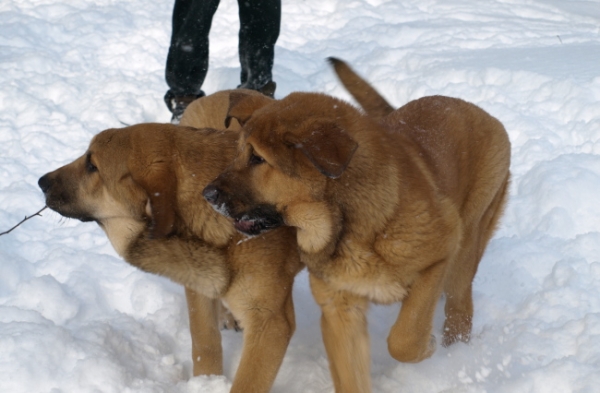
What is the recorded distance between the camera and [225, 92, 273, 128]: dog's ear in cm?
362

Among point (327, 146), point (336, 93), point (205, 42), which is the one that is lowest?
point (336, 93)

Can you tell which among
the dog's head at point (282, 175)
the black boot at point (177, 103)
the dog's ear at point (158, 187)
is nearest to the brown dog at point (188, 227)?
the dog's ear at point (158, 187)

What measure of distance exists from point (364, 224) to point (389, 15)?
25.8 feet

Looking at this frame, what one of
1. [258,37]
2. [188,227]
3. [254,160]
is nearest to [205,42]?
[258,37]

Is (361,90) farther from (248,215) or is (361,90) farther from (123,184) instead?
(123,184)

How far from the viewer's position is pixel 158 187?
331 cm

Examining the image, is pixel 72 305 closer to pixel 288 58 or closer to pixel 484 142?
pixel 484 142

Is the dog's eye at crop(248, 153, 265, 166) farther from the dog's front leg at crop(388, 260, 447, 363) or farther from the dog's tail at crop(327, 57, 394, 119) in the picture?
the dog's tail at crop(327, 57, 394, 119)

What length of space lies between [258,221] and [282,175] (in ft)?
0.83

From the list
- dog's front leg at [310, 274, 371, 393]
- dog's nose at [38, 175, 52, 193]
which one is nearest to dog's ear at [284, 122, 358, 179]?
dog's front leg at [310, 274, 371, 393]

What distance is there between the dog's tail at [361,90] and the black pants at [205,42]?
2.16m

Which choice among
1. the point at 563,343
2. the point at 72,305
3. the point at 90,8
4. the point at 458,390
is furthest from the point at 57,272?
the point at 90,8

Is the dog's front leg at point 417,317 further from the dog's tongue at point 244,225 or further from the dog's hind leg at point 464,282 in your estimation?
the dog's tongue at point 244,225

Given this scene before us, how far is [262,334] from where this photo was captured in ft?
11.3
